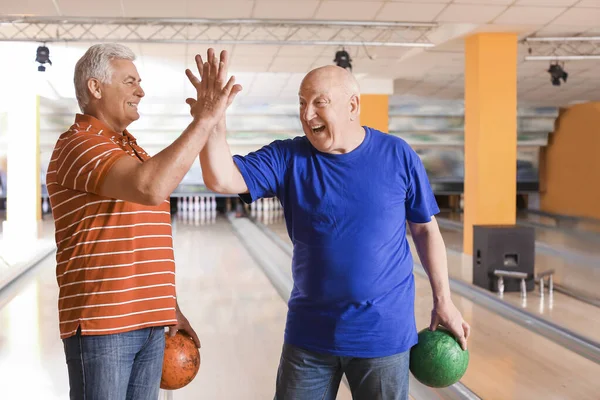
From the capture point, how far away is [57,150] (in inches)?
62.8

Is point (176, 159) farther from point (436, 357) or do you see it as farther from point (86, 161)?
point (436, 357)

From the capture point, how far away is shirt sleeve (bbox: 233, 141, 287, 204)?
5.79 ft

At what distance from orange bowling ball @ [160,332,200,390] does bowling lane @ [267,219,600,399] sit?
2.00 m

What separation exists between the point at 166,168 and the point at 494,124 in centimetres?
671

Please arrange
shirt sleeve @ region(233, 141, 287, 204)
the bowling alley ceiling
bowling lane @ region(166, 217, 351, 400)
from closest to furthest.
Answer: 1. shirt sleeve @ region(233, 141, 287, 204)
2. bowling lane @ region(166, 217, 351, 400)
3. the bowling alley ceiling

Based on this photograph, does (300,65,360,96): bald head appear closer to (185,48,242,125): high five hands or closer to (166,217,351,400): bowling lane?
(185,48,242,125): high five hands

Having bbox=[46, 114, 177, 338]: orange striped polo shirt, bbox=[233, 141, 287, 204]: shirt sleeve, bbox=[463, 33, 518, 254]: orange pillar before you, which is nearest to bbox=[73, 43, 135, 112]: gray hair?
bbox=[46, 114, 177, 338]: orange striped polo shirt

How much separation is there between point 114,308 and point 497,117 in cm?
669

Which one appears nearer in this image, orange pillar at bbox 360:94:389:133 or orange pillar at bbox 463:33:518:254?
orange pillar at bbox 463:33:518:254

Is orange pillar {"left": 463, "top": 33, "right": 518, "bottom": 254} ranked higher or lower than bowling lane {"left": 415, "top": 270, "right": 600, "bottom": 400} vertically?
higher

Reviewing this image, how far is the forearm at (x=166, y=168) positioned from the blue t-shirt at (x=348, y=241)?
1.24ft

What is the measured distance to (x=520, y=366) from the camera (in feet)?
13.1

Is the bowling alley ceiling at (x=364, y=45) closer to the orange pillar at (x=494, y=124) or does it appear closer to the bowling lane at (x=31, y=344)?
the orange pillar at (x=494, y=124)

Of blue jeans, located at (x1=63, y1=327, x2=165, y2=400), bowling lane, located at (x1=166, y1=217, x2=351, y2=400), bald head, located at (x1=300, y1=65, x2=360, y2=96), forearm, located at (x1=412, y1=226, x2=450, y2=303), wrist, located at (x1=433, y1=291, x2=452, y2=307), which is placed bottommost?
bowling lane, located at (x1=166, y1=217, x2=351, y2=400)
